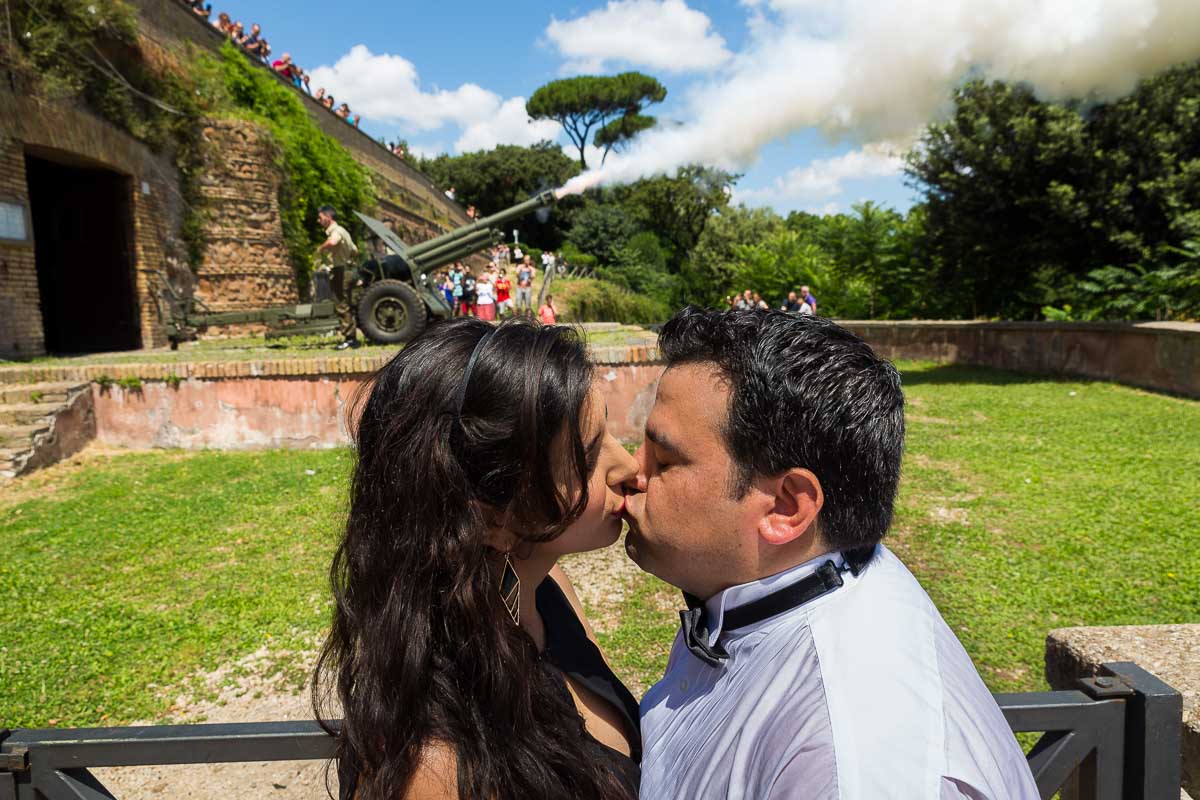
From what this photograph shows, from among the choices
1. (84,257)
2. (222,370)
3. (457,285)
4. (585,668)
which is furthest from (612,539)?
(457,285)

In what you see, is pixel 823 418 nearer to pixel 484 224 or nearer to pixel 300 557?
pixel 300 557

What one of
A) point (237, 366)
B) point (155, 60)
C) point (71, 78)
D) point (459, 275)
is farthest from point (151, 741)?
point (459, 275)

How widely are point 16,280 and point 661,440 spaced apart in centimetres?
1295

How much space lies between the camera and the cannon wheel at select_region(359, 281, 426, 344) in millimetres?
10453

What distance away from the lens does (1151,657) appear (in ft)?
6.38

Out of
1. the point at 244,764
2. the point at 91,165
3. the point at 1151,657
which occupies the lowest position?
the point at 244,764

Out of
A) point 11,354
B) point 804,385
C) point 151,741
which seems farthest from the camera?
point 11,354

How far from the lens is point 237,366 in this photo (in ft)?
26.2

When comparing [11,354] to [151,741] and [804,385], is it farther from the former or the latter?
[804,385]

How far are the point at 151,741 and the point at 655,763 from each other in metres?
1.00

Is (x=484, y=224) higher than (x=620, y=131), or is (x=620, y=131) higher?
(x=620, y=131)

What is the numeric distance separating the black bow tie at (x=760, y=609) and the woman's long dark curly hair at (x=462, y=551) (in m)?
0.28

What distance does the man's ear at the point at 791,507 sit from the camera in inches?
44.7

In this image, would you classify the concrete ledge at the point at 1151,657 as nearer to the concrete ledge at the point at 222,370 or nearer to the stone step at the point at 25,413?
the concrete ledge at the point at 222,370
